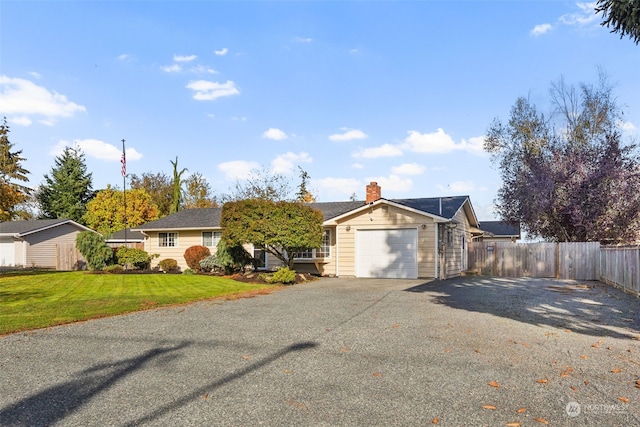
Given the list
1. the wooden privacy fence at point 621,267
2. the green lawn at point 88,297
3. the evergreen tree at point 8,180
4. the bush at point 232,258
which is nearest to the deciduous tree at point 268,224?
the green lawn at point 88,297

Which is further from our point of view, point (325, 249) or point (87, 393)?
point (325, 249)

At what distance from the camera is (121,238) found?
3134 centimetres

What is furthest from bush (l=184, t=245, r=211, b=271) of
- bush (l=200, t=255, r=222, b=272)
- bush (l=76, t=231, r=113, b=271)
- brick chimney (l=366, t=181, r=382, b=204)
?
brick chimney (l=366, t=181, r=382, b=204)

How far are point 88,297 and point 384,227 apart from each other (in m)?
11.8

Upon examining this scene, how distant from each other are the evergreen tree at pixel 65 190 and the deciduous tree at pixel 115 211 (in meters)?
3.01

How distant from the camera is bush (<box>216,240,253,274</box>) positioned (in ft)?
65.0

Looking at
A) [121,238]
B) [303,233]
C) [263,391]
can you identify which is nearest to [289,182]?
[121,238]

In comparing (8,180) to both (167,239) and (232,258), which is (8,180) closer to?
(167,239)

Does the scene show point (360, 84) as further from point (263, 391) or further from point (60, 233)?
point (60, 233)

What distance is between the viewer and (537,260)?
66.9ft

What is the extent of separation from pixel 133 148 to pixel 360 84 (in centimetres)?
1522

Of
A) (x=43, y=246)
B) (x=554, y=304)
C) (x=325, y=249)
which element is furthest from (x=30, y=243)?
(x=554, y=304)

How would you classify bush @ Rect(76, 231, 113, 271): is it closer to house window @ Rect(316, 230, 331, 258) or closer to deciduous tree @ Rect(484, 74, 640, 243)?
house window @ Rect(316, 230, 331, 258)

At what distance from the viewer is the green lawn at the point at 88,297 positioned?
867 cm
